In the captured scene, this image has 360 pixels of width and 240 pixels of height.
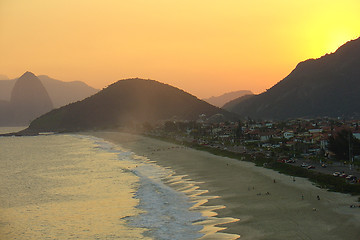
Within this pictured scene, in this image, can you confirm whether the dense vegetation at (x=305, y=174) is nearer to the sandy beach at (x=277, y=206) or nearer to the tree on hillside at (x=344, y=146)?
the sandy beach at (x=277, y=206)

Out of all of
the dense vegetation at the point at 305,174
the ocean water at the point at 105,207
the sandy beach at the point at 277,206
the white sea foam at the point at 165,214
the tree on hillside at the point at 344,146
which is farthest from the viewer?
the tree on hillside at the point at 344,146

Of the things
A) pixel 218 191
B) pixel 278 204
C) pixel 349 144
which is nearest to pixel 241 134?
pixel 349 144

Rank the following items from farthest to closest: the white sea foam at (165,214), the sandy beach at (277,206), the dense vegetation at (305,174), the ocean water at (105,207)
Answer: the dense vegetation at (305,174), the ocean water at (105,207), the white sea foam at (165,214), the sandy beach at (277,206)

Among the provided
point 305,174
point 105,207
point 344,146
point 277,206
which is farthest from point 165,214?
point 344,146

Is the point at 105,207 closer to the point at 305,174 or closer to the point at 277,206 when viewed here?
the point at 277,206

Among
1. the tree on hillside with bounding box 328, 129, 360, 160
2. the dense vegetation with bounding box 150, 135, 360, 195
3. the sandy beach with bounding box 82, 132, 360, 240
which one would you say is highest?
the tree on hillside with bounding box 328, 129, 360, 160

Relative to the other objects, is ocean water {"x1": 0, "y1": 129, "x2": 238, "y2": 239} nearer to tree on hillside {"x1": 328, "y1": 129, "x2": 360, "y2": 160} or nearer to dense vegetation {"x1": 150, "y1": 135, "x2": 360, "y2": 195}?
dense vegetation {"x1": 150, "y1": 135, "x2": 360, "y2": 195}

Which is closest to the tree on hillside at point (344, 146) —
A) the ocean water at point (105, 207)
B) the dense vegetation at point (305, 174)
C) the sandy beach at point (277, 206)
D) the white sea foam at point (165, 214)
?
the dense vegetation at point (305, 174)

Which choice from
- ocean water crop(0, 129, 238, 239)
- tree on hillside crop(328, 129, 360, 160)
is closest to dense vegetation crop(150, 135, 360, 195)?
tree on hillside crop(328, 129, 360, 160)

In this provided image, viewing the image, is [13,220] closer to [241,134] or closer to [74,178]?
[74,178]
